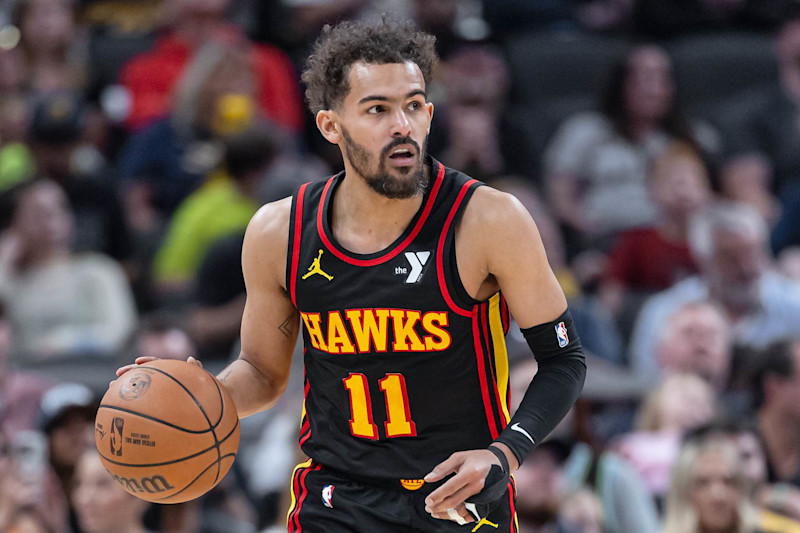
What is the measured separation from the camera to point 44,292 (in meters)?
8.12

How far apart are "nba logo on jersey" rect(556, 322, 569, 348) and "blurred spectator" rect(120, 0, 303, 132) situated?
588 centimetres

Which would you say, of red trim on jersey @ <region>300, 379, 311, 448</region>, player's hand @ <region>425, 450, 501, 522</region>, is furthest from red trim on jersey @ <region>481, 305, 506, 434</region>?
red trim on jersey @ <region>300, 379, 311, 448</region>

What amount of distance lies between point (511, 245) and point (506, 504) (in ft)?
2.85

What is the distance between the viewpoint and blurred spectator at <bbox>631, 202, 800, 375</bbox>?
823 centimetres

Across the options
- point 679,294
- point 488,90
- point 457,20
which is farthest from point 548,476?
point 457,20

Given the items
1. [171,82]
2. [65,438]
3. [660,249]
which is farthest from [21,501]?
[660,249]

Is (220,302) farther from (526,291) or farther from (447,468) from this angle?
(447,468)

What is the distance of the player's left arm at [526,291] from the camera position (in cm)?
385

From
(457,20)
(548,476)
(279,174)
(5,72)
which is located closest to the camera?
(548,476)

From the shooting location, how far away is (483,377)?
4.02m

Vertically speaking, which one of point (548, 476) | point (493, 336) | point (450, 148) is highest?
point (493, 336)

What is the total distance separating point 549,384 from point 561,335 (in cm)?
16

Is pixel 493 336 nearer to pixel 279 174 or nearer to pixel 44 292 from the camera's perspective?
pixel 279 174

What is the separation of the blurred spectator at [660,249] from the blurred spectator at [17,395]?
3.96 m
